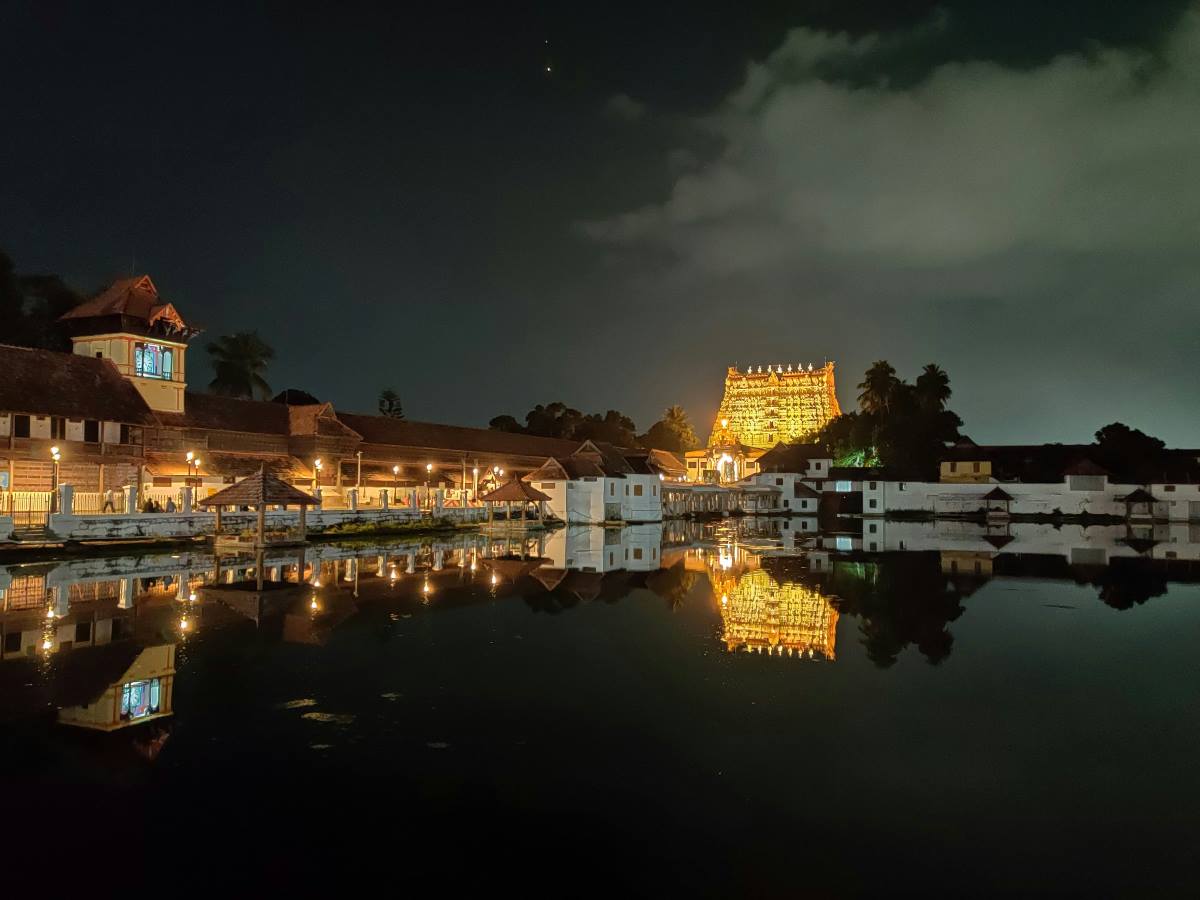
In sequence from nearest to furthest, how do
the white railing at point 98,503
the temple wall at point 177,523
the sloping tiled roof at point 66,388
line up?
the temple wall at point 177,523, the white railing at point 98,503, the sloping tiled roof at point 66,388

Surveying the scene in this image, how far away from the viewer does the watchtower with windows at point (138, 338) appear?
34.3 metres

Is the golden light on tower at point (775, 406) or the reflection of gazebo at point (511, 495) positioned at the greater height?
the golden light on tower at point (775, 406)

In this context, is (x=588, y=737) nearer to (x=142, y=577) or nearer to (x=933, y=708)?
(x=933, y=708)

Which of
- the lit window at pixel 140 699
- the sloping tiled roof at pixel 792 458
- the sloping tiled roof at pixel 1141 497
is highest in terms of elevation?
the sloping tiled roof at pixel 792 458

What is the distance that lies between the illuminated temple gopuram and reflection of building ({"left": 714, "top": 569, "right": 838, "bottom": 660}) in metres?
76.1

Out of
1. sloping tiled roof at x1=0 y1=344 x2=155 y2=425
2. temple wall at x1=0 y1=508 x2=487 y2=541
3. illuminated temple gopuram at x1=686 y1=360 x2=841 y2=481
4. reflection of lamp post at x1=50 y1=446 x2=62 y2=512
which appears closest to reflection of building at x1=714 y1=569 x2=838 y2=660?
temple wall at x1=0 y1=508 x2=487 y2=541

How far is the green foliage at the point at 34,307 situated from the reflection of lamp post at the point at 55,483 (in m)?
14.9

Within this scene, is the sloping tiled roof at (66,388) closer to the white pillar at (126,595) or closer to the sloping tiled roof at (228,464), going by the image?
the sloping tiled roof at (228,464)

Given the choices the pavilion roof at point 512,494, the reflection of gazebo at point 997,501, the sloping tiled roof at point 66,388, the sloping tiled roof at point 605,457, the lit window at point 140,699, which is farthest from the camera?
the reflection of gazebo at point 997,501

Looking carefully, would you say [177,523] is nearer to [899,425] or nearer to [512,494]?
[512,494]

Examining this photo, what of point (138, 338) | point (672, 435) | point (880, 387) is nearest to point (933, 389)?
point (880, 387)

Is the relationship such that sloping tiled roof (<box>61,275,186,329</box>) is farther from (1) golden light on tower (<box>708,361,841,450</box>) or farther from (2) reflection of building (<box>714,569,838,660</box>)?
(1) golden light on tower (<box>708,361,841,450</box>)

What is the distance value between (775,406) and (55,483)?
84.3 meters

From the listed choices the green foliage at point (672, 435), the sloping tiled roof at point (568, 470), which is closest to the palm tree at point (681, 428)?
the green foliage at point (672, 435)
